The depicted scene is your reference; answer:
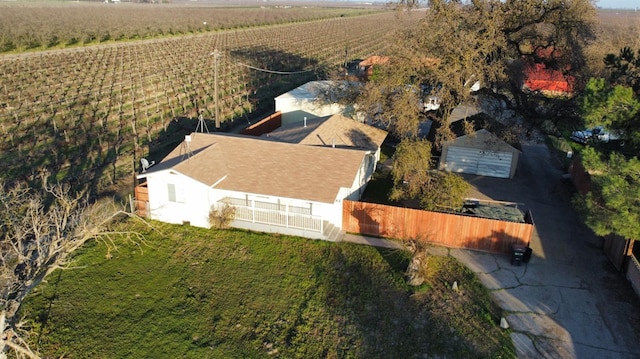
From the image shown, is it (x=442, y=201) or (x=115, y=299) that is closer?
(x=115, y=299)

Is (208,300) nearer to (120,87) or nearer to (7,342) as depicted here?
(7,342)

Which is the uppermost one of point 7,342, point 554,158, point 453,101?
point 453,101

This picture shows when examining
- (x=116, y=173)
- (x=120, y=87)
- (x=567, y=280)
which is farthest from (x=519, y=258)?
(x=120, y=87)

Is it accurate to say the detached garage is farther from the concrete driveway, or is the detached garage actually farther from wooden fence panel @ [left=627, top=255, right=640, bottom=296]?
wooden fence panel @ [left=627, top=255, right=640, bottom=296]

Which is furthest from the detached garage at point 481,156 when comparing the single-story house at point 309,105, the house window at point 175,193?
the house window at point 175,193

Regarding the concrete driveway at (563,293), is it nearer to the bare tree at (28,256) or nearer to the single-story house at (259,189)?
the single-story house at (259,189)

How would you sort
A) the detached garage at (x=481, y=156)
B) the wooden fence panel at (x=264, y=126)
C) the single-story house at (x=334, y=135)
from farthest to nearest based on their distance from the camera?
the wooden fence panel at (x=264, y=126), the detached garage at (x=481, y=156), the single-story house at (x=334, y=135)

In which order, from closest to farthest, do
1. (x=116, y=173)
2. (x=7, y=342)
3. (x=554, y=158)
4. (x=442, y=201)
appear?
(x=7, y=342) < (x=442, y=201) < (x=116, y=173) < (x=554, y=158)
